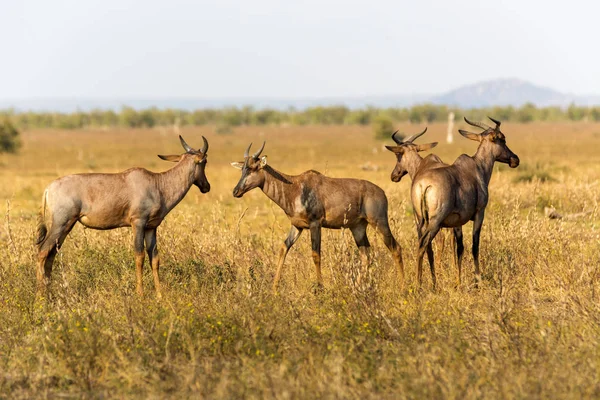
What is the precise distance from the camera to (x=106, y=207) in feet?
30.8

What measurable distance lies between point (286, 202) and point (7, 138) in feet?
144

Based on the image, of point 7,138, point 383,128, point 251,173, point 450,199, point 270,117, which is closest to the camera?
point 450,199

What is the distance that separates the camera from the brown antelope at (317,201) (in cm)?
958

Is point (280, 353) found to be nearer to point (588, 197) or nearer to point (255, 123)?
point (588, 197)

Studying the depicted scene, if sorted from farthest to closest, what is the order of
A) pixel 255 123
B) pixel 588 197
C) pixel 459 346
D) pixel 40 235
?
pixel 255 123
pixel 588 197
pixel 40 235
pixel 459 346

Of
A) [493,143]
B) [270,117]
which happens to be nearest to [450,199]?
[493,143]

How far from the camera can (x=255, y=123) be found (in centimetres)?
12756

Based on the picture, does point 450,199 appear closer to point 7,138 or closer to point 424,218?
point 424,218

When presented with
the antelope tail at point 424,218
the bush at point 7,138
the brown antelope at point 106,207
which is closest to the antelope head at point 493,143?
the antelope tail at point 424,218

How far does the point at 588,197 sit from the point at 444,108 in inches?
4948

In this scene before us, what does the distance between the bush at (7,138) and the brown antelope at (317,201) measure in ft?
141

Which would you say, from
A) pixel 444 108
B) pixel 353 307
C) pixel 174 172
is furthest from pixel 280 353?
pixel 444 108

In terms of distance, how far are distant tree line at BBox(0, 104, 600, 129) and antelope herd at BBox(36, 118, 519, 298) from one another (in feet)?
360

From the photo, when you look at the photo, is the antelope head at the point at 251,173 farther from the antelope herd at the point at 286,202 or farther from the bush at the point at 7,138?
the bush at the point at 7,138
